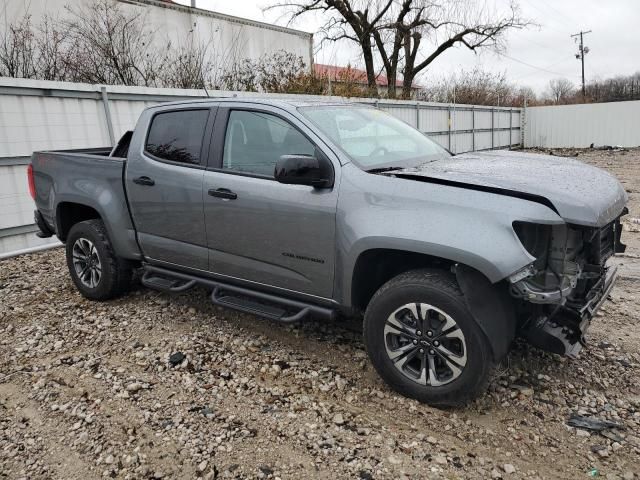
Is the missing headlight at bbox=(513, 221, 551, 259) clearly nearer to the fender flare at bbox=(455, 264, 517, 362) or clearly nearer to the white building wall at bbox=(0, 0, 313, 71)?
the fender flare at bbox=(455, 264, 517, 362)

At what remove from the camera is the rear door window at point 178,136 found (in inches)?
150

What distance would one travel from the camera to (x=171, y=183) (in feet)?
12.6

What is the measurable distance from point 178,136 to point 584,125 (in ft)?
81.7

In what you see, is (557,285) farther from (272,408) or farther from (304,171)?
(272,408)

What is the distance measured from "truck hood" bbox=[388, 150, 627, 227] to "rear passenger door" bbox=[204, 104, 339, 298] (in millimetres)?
635

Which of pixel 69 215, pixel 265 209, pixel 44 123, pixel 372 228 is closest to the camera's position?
pixel 372 228

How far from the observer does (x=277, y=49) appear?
19.9 meters

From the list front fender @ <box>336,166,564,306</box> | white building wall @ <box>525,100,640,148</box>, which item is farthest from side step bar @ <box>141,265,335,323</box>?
white building wall @ <box>525,100,640,148</box>

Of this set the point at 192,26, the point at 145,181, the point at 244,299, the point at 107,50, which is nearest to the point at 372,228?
the point at 244,299

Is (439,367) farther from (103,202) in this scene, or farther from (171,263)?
(103,202)

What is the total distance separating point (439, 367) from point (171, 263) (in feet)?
7.76

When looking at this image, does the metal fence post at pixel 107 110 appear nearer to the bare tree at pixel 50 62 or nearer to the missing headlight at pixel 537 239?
the bare tree at pixel 50 62

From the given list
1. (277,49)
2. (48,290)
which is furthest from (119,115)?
(277,49)

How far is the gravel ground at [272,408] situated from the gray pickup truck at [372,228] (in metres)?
0.34
